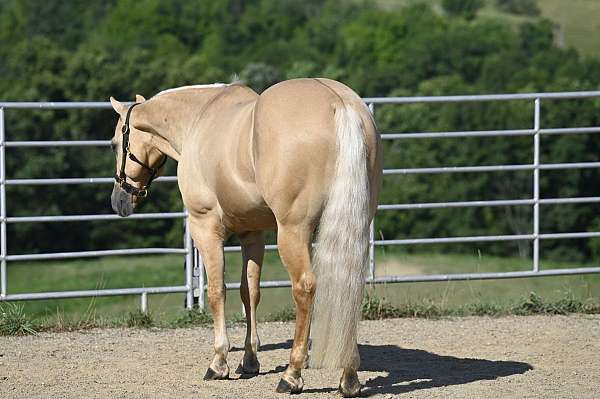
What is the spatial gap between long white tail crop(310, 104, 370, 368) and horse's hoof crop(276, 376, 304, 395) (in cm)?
20

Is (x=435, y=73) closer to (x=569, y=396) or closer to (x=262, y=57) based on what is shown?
(x=262, y=57)

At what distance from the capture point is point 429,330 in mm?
7133

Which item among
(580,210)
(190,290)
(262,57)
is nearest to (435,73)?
(262,57)

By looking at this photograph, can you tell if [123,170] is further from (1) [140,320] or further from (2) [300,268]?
(2) [300,268]

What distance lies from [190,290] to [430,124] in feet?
121

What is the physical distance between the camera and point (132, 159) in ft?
20.2

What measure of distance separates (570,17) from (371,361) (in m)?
85.9

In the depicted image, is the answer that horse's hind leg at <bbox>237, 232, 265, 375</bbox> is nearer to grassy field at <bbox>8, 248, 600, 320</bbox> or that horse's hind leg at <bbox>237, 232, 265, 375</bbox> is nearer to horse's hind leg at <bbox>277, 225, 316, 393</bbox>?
horse's hind leg at <bbox>277, 225, 316, 393</bbox>

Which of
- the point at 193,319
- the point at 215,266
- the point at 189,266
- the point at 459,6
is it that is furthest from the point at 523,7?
the point at 215,266

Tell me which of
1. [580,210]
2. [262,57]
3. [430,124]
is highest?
[262,57]

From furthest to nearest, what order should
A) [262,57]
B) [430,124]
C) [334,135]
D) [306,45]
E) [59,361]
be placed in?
[306,45] → [262,57] → [430,124] → [59,361] → [334,135]

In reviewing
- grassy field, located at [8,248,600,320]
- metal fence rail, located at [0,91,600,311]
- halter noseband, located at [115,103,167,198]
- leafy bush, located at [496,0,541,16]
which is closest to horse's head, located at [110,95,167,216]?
halter noseband, located at [115,103,167,198]

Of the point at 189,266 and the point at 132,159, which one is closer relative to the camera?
the point at 132,159

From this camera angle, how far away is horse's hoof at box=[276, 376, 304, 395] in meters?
5.08
